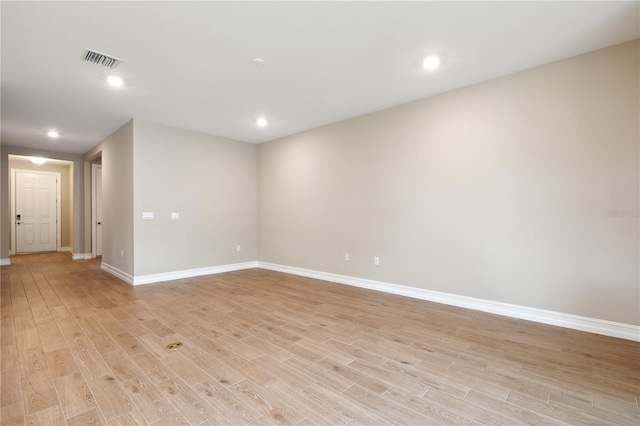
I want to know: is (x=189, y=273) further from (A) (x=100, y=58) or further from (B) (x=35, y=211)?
(B) (x=35, y=211)

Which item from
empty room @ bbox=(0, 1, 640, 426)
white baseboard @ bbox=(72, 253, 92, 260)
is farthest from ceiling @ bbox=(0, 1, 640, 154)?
white baseboard @ bbox=(72, 253, 92, 260)

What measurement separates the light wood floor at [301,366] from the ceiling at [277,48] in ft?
8.66

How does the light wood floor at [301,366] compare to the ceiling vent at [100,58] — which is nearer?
the light wood floor at [301,366]

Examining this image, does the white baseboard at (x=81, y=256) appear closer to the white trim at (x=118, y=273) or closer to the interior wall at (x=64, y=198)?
the interior wall at (x=64, y=198)

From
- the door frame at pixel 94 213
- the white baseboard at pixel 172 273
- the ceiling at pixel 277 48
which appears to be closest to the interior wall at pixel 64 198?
the door frame at pixel 94 213

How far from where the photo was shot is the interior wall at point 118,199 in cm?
475

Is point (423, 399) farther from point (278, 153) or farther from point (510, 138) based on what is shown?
point (278, 153)

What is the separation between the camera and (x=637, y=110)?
8.45 ft

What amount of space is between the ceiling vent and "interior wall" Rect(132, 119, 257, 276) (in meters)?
1.86

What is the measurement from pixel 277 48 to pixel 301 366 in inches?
108

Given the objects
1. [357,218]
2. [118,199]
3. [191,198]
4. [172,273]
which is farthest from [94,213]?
[357,218]

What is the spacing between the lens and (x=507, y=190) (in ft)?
10.5

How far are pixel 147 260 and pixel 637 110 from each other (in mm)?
6282

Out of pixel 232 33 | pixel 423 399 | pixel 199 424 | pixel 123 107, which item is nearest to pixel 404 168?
pixel 232 33
